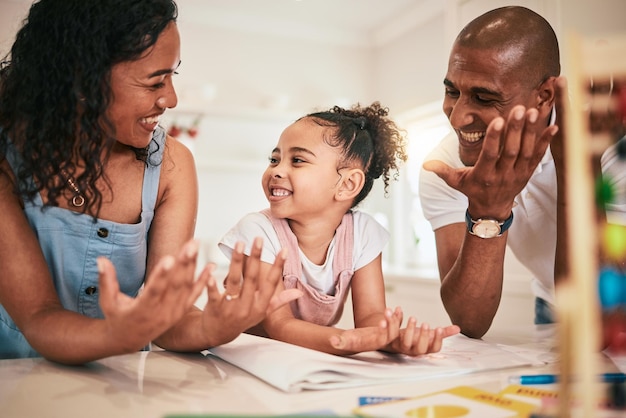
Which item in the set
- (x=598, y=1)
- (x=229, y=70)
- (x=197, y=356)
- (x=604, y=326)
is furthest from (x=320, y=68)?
(x=604, y=326)

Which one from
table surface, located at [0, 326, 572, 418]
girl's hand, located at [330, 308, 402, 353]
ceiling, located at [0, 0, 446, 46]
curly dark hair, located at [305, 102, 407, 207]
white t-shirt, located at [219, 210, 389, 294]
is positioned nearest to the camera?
table surface, located at [0, 326, 572, 418]

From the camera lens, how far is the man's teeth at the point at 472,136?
1.51 metres

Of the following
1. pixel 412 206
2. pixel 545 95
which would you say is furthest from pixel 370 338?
pixel 412 206

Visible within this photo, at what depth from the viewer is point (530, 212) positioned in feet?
5.14

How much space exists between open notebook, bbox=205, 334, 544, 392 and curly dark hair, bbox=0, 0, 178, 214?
1.39 feet

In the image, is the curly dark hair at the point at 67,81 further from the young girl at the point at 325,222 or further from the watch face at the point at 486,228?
the watch face at the point at 486,228

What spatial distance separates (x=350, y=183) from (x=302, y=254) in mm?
278

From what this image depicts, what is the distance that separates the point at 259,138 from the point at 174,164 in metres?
3.66

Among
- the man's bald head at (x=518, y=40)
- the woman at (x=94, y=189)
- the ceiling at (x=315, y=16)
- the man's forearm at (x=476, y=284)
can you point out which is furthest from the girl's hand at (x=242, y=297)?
the ceiling at (x=315, y=16)

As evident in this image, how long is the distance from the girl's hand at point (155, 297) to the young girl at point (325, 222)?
477 mm

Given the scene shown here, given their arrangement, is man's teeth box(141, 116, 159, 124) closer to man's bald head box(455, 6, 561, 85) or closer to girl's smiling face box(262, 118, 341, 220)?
girl's smiling face box(262, 118, 341, 220)

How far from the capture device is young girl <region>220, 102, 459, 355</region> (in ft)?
4.47

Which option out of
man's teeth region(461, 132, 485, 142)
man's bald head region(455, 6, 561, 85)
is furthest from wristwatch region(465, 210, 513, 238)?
man's bald head region(455, 6, 561, 85)

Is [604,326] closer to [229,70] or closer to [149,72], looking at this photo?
[149,72]
